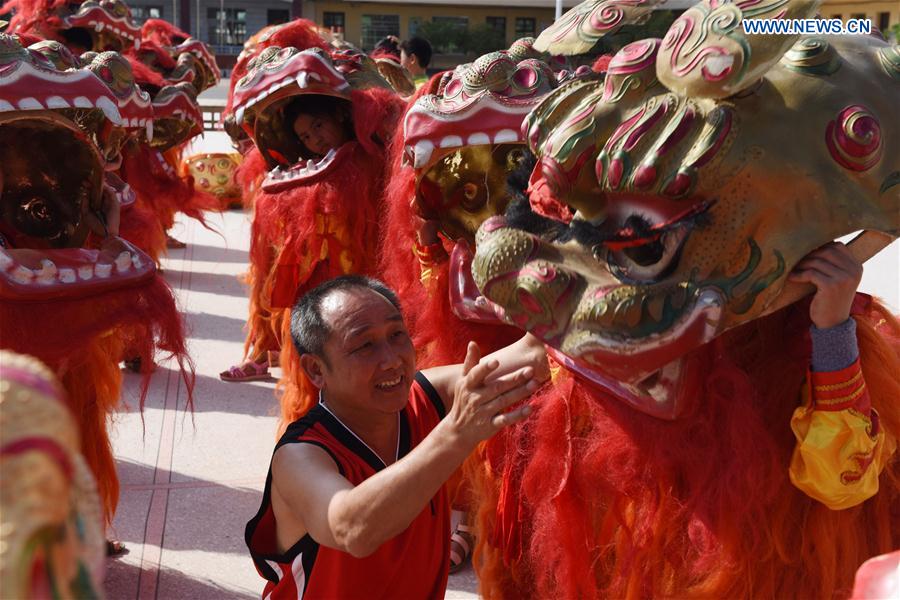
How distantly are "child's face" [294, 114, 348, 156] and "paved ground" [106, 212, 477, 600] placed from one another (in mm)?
1147

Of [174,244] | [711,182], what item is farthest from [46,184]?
[174,244]

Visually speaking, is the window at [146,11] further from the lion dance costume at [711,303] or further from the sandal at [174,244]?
the lion dance costume at [711,303]

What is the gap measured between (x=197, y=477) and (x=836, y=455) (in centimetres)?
287

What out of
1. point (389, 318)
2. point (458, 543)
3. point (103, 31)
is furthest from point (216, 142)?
point (389, 318)

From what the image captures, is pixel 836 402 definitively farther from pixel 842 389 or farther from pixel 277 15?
pixel 277 15

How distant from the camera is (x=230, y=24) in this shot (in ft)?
99.3

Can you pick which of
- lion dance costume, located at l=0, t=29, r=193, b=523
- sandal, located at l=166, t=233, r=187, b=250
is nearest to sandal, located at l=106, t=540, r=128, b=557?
lion dance costume, located at l=0, t=29, r=193, b=523

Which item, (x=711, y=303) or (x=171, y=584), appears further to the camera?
(x=171, y=584)

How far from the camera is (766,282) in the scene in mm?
1602

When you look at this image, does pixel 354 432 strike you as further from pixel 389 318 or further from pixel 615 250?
pixel 615 250

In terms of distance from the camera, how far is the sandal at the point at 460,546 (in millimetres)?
3209

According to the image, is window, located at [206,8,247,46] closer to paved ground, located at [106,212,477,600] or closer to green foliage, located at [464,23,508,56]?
green foliage, located at [464,23,508,56]

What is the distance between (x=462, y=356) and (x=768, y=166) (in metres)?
1.28

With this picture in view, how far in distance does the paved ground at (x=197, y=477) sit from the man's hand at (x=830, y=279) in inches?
70.3
